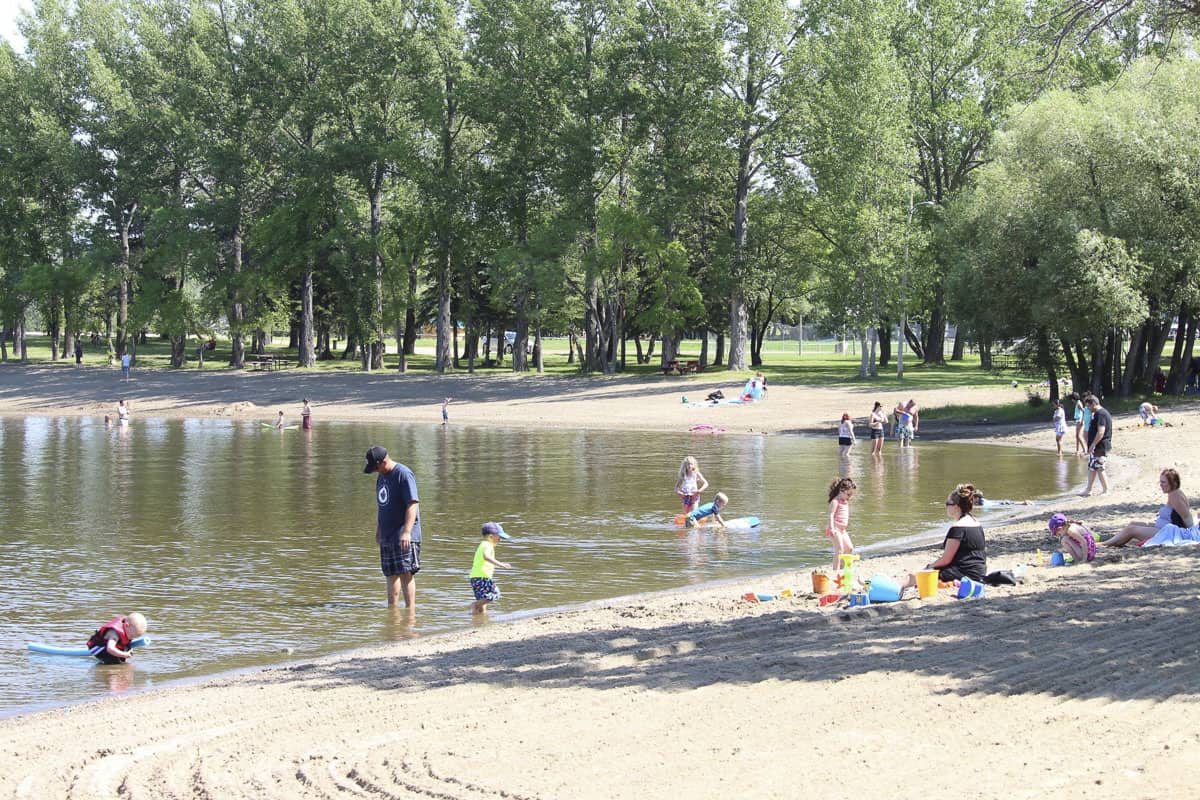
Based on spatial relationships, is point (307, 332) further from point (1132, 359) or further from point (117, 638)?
point (117, 638)

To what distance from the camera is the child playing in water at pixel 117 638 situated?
12.2m

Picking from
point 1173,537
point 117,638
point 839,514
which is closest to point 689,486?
point 839,514

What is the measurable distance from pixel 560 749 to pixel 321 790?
156 centimetres

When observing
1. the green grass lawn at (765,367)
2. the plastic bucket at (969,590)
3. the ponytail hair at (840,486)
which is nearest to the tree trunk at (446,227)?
the green grass lawn at (765,367)

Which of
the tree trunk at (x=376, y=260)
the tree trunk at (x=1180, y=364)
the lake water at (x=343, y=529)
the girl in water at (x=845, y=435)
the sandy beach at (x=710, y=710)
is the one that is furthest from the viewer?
the tree trunk at (x=376, y=260)

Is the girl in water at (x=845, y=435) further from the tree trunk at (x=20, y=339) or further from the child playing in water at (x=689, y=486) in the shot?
the tree trunk at (x=20, y=339)

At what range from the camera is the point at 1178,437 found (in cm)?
3344

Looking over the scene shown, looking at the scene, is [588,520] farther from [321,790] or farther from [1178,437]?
[1178,437]

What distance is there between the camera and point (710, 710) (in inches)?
344

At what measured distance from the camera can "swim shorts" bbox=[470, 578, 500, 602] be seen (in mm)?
14719

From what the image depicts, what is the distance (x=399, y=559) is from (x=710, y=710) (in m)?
6.02

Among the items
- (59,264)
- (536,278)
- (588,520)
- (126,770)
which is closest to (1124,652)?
(126,770)

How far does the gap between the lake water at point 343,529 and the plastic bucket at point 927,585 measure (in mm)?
4035

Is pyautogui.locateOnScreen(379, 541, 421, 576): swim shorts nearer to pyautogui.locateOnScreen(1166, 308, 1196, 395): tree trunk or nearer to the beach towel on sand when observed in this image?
the beach towel on sand
